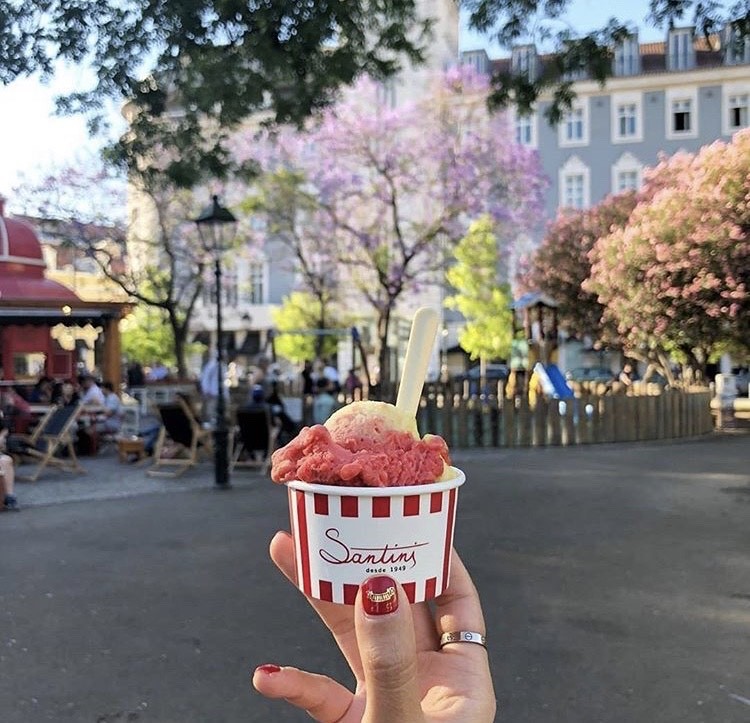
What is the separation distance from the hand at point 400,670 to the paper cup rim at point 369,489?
0.64 ft

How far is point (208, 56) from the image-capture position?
7.69 meters

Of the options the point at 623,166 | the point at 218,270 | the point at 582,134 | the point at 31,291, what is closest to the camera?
the point at 218,270

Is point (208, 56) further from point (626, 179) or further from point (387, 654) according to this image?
point (626, 179)

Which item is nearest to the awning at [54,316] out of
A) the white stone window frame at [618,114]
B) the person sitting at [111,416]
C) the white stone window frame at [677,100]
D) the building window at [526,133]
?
the person sitting at [111,416]

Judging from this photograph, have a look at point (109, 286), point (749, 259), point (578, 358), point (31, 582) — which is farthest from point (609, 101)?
point (31, 582)

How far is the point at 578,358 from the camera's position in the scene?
44906 mm

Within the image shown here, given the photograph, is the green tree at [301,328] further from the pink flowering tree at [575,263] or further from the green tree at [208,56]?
the green tree at [208,56]

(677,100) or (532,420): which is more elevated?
(677,100)

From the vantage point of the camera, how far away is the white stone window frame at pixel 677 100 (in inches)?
1644

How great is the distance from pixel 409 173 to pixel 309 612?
66.5 feet

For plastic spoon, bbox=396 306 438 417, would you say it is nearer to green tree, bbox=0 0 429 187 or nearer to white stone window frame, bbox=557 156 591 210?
green tree, bbox=0 0 429 187

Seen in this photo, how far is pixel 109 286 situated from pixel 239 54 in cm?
2591

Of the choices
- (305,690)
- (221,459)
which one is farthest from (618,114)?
(305,690)

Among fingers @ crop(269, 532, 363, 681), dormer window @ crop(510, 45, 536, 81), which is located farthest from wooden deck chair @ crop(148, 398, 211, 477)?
fingers @ crop(269, 532, 363, 681)
